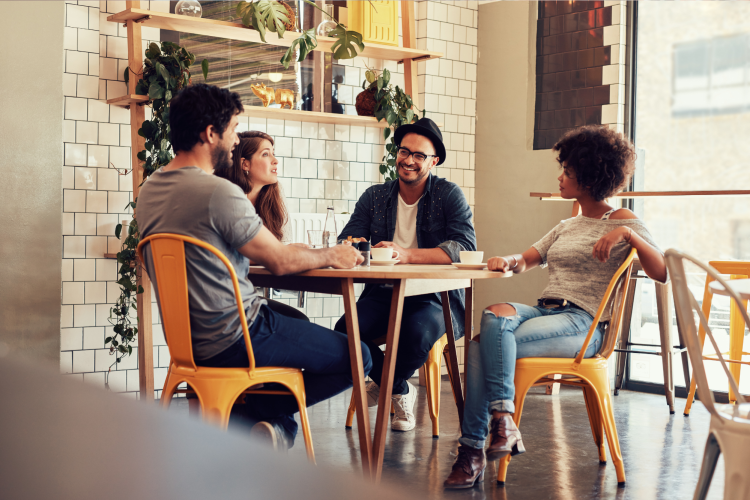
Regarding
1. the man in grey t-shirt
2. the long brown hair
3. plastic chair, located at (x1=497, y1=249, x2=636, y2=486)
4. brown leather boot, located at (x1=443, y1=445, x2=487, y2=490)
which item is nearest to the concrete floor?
brown leather boot, located at (x1=443, y1=445, x2=487, y2=490)

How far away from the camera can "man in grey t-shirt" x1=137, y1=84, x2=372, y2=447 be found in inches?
84.2

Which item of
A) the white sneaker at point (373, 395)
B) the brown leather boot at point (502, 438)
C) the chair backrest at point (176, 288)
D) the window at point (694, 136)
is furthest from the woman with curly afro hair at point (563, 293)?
the window at point (694, 136)

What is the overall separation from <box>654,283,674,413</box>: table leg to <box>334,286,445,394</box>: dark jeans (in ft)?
4.93

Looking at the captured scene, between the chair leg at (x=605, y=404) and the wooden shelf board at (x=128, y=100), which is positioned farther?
the wooden shelf board at (x=128, y=100)

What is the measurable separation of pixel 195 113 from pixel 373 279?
814 mm

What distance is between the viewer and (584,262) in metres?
2.79

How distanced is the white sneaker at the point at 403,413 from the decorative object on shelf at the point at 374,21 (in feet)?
7.44

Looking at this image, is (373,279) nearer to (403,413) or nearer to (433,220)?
(433,220)

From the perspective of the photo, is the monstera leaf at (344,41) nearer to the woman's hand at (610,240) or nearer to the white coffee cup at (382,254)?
the white coffee cup at (382,254)

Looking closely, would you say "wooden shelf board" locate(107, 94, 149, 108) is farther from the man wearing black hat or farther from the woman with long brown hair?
the man wearing black hat

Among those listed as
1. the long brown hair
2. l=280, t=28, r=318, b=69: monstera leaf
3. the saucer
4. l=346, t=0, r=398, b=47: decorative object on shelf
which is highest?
l=346, t=0, r=398, b=47: decorative object on shelf

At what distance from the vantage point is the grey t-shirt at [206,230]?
2.13 metres

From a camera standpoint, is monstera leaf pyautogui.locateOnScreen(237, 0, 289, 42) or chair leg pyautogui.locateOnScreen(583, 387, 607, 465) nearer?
chair leg pyautogui.locateOnScreen(583, 387, 607, 465)

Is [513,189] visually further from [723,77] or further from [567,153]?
[567,153]
